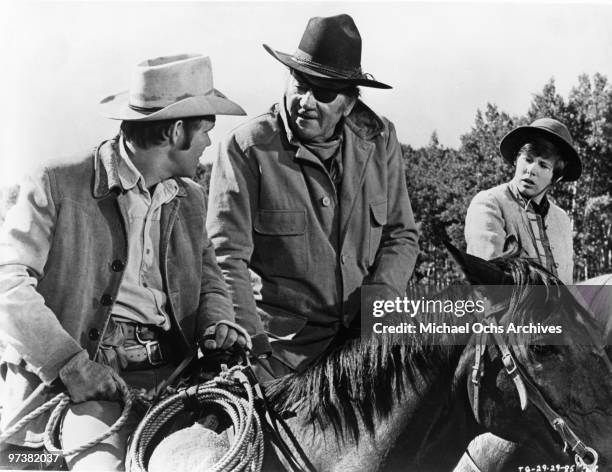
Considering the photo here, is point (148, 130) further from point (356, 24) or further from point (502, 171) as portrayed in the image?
point (502, 171)

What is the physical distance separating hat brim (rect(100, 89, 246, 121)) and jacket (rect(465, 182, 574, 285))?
1.25m

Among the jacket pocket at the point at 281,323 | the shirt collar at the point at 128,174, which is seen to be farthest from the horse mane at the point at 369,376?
the shirt collar at the point at 128,174

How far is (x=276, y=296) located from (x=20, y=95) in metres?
1.56

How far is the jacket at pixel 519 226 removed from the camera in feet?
12.6

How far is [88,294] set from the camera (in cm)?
330

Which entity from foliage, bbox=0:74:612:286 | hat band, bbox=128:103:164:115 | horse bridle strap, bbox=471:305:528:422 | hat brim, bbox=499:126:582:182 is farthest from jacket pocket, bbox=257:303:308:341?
hat brim, bbox=499:126:582:182

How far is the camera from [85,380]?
3.10 m

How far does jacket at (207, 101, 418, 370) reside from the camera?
3664 mm

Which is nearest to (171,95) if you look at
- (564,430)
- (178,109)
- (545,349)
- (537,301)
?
(178,109)

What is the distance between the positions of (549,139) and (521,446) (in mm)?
1508

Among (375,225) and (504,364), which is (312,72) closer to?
(375,225)

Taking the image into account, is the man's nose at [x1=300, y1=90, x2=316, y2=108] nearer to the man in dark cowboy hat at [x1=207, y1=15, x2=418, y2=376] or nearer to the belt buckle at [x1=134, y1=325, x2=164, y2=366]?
the man in dark cowboy hat at [x1=207, y1=15, x2=418, y2=376]

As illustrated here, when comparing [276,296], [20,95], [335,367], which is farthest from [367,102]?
[20,95]

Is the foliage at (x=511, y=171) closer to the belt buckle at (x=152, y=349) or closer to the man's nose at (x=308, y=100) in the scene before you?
the man's nose at (x=308, y=100)
